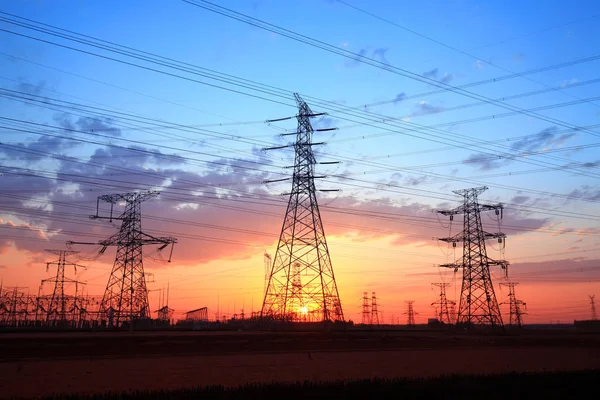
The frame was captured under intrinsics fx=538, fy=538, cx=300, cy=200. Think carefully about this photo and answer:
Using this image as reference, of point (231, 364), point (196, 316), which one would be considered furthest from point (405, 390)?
point (196, 316)

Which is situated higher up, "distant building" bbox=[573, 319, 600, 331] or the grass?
the grass

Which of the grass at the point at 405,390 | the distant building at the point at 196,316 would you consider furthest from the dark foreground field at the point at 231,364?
the distant building at the point at 196,316

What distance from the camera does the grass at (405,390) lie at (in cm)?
1897

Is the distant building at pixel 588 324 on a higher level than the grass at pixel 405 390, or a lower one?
lower

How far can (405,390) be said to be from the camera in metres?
20.6

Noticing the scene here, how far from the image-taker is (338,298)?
59.6 m

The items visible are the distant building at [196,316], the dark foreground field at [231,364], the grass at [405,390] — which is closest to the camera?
the grass at [405,390]

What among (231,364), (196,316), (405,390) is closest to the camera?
(405,390)

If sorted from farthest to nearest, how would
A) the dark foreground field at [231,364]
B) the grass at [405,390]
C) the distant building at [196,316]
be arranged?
the distant building at [196,316] → the dark foreground field at [231,364] → the grass at [405,390]

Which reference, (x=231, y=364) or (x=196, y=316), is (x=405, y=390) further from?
(x=196, y=316)

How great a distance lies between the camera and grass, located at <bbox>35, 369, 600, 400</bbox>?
1897 centimetres

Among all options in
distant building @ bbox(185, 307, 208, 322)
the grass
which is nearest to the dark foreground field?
the grass

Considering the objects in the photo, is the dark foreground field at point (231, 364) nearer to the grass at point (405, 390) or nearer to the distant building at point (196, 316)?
the grass at point (405, 390)

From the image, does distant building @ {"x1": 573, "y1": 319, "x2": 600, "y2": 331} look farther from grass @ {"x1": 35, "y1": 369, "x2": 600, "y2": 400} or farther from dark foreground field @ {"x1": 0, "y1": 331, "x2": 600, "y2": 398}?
grass @ {"x1": 35, "y1": 369, "x2": 600, "y2": 400}
